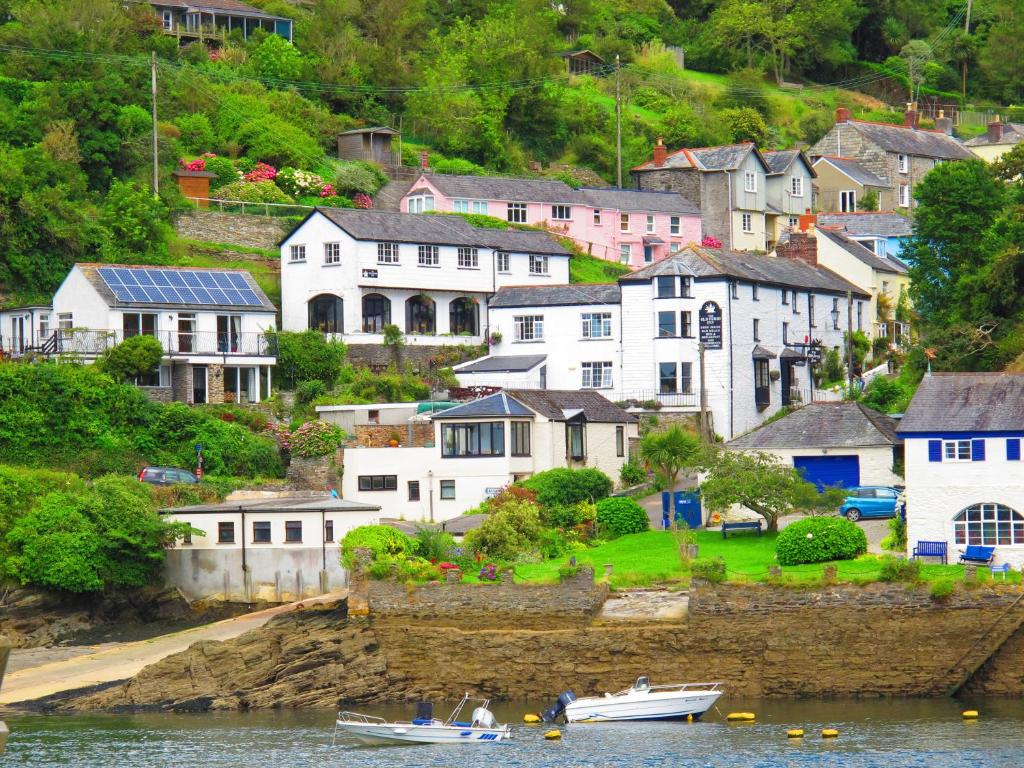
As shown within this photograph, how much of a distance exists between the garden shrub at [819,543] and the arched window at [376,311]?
1296 inches

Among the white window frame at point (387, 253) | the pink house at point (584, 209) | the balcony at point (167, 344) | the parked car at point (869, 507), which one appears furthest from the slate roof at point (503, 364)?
the parked car at point (869, 507)

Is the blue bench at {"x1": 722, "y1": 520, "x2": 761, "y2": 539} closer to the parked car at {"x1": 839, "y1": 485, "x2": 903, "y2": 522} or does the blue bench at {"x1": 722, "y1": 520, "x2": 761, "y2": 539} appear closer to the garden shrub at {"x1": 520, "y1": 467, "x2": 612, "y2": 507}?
the parked car at {"x1": 839, "y1": 485, "x2": 903, "y2": 522}

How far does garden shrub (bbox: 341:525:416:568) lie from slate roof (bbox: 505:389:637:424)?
13.7 meters

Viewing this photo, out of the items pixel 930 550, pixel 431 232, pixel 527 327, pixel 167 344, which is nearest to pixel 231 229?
pixel 431 232

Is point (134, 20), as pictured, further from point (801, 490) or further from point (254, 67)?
point (801, 490)

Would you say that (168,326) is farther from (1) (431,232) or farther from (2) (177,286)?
(1) (431,232)

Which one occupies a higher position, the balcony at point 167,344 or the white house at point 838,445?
the balcony at point 167,344

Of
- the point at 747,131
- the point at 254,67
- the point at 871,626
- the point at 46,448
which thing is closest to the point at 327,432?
the point at 46,448

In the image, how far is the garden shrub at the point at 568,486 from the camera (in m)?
68.1

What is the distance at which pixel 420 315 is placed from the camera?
289ft

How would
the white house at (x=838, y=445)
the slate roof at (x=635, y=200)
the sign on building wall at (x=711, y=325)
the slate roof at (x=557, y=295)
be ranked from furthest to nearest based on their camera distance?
1. the slate roof at (x=635, y=200)
2. the slate roof at (x=557, y=295)
3. the sign on building wall at (x=711, y=325)
4. the white house at (x=838, y=445)

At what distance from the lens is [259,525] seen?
66625mm

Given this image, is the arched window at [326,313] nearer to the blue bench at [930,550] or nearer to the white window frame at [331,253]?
the white window frame at [331,253]

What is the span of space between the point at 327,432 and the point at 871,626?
1097 inches
